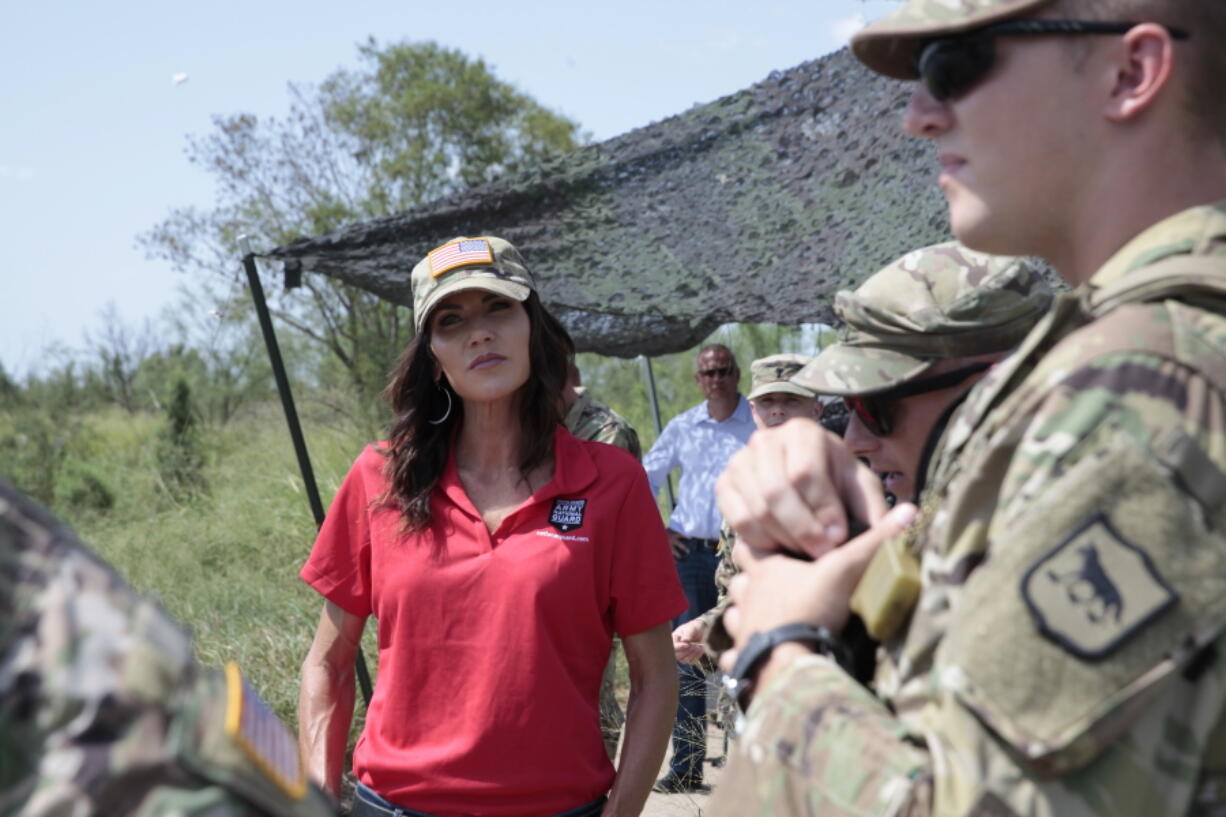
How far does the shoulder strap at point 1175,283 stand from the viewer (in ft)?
3.49

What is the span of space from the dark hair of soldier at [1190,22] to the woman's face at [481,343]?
1761 mm

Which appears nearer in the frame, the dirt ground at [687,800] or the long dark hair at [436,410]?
the long dark hair at [436,410]

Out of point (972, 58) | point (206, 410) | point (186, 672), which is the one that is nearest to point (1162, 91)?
point (972, 58)

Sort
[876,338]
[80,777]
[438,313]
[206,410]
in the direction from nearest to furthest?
1. [80,777]
2. [876,338]
3. [438,313]
4. [206,410]

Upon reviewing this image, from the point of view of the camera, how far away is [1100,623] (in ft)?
3.12

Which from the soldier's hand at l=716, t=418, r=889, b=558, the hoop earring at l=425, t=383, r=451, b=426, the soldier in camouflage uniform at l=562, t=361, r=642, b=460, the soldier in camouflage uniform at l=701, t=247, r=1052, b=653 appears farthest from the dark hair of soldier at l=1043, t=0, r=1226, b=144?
the soldier in camouflage uniform at l=562, t=361, r=642, b=460

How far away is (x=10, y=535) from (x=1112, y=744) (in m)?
0.90

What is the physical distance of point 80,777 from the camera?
2.59 feet

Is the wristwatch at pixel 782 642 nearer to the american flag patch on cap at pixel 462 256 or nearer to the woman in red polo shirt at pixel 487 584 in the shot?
the woman in red polo shirt at pixel 487 584

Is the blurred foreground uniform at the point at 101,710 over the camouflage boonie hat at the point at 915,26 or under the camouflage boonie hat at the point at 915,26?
under

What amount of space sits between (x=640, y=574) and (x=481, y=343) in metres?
0.68

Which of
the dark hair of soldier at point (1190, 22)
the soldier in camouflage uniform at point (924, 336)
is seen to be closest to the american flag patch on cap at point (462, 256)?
the soldier in camouflage uniform at point (924, 336)

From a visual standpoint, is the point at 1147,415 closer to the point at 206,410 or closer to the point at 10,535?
the point at 10,535

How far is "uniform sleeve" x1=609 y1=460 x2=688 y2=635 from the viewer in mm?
2570
